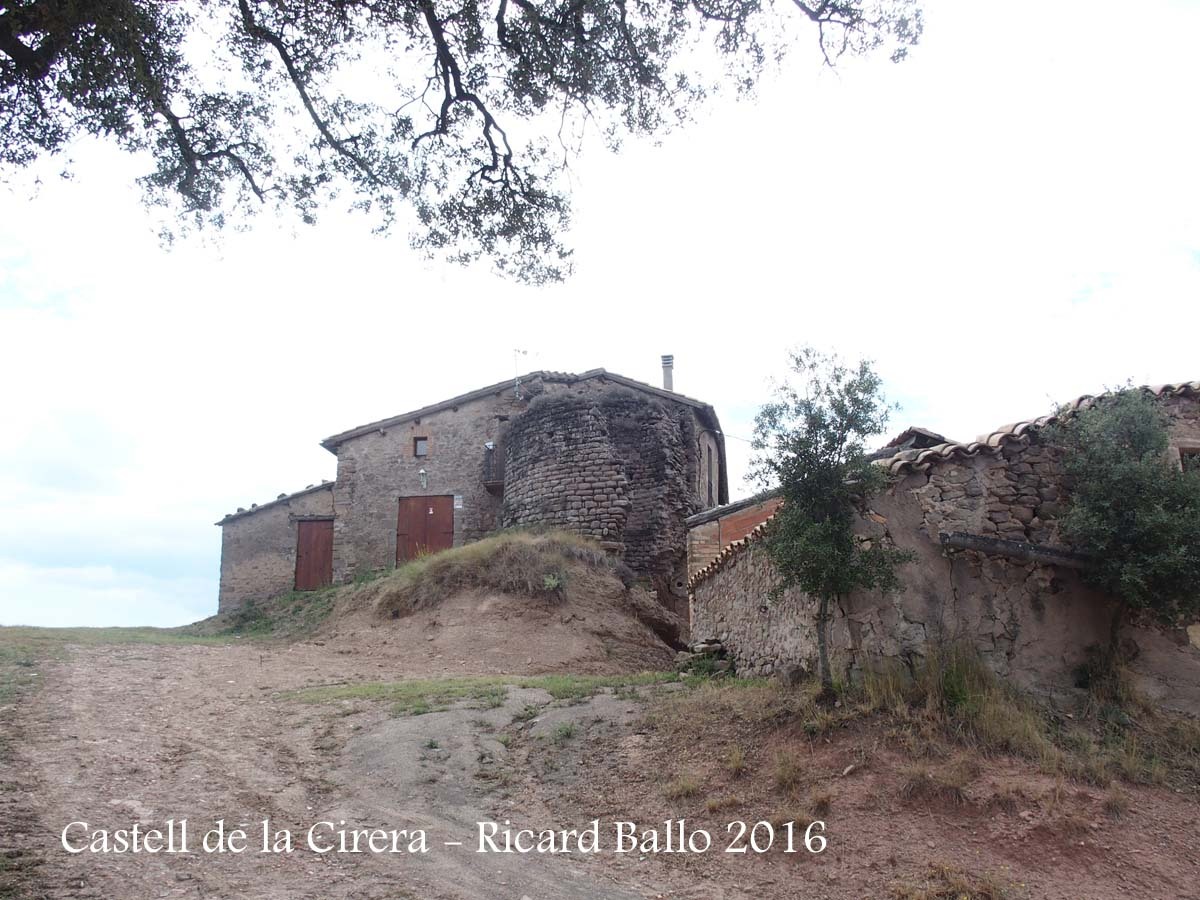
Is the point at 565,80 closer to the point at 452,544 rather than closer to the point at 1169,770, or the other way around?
the point at 1169,770

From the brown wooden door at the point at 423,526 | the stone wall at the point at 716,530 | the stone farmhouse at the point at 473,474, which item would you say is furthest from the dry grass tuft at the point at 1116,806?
the brown wooden door at the point at 423,526

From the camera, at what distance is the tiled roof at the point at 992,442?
810cm

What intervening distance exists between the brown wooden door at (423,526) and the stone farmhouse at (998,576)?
17.4 m

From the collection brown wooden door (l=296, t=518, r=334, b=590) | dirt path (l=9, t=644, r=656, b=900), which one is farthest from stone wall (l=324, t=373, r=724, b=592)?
dirt path (l=9, t=644, r=656, b=900)

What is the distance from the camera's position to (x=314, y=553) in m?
25.3

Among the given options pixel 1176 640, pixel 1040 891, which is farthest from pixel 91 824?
pixel 1176 640

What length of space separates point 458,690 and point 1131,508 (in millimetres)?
7701

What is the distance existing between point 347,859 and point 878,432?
5.81 m

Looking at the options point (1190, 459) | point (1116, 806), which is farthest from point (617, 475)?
point (1116, 806)

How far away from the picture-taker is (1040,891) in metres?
5.23

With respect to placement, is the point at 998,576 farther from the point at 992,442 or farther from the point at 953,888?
the point at 953,888

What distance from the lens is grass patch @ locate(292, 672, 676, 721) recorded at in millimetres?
9734

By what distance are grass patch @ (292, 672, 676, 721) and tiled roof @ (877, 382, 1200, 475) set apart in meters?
4.48

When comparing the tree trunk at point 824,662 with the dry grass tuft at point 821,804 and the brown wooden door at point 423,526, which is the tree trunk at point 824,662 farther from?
the brown wooden door at point 423,526
